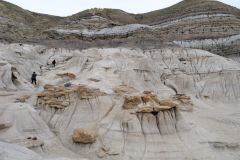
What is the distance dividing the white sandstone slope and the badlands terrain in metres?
0.05

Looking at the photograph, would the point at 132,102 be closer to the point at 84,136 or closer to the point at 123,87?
the point at 123,87

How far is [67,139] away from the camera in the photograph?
17453 millimetres

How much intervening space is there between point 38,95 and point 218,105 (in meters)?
11.5

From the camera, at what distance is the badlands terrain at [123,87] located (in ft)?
55.6

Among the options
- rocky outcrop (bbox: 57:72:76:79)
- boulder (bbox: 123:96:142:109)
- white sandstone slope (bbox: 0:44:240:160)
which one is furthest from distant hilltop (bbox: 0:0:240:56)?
boulder (bbox: 123:96:142:109)

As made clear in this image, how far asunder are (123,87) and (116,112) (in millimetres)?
2689

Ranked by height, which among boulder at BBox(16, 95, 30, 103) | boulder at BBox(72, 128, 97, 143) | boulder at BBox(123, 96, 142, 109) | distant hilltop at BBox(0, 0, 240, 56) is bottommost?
boulder at BBox(72, 128, 97, 143)

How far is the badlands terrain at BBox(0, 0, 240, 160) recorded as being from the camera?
16.9m

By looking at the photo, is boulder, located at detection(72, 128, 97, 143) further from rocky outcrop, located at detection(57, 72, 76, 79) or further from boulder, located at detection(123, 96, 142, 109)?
rocky outcrop, located at detection(57, 72, 76, 79)

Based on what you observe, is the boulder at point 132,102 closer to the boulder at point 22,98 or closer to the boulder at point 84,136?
the boulder at point 84,136

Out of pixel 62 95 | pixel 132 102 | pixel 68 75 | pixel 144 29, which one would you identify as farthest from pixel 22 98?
pixel 144 29

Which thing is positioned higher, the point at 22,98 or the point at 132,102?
the point at 132,102

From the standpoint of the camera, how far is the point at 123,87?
21156mm

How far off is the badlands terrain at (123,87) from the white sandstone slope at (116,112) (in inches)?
1.9
